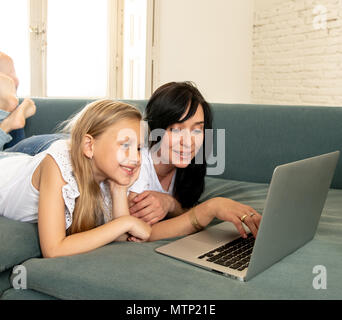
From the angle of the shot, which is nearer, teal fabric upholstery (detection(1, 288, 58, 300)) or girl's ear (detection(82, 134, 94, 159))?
teal fabric upholstery (detection(1, 288, 58, 300))

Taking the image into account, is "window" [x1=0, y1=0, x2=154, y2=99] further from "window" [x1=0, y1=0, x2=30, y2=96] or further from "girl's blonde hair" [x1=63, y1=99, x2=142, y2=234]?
"girl's blonde hair" [x1=63, y1=99, x2=142, y2=234]

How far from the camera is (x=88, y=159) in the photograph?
1262 mm

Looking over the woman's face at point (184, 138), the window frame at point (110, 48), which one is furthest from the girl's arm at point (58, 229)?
the window frame at point (110, 48)

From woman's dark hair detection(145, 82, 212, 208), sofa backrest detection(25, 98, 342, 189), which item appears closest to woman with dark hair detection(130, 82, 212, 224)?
woman's dark hair detection(145, 82, 212, 208)

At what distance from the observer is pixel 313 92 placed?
14.9 feet

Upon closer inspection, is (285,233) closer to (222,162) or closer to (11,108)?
(222,162)

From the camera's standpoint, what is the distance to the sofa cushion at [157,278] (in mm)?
893

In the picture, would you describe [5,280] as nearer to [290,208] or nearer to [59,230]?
[59,230]

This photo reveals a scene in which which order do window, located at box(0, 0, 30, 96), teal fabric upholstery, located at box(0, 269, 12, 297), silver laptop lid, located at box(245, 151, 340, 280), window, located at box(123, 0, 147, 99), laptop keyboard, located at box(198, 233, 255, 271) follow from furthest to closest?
window, located at box(123, 0, 147, 99)
window, located at box(0, 0, 30, 96)
teal fabric upholstery, located at box(0, 269, 12, 297)
laptop keyboard, located at box(198, 233, 255, 271)
silver laptop lid, located at box(245, 151, 340, 280)

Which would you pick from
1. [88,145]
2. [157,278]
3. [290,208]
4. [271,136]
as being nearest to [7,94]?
[88,145]

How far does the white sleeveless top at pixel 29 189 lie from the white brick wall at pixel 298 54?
3584mm

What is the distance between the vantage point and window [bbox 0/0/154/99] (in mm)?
4012
